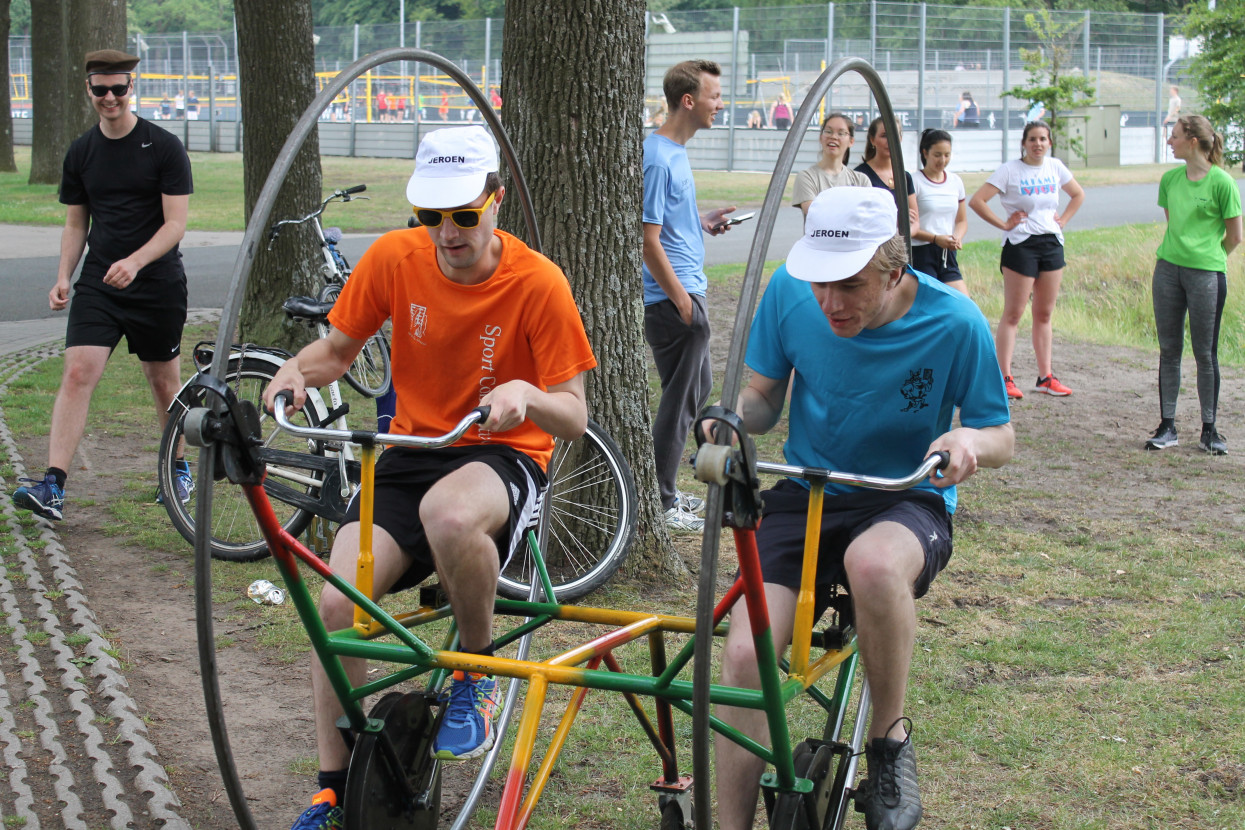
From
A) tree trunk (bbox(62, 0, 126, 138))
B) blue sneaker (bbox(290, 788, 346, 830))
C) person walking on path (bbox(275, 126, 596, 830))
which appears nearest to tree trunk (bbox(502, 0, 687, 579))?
person walking on path (bbox(275, 126, 596, 830))

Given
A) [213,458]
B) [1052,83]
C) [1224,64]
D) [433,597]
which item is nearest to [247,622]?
[433,597]

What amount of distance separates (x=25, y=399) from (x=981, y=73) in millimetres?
27874

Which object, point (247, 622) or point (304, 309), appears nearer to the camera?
point (247, 622)

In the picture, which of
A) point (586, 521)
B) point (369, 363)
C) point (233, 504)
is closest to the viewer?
point (586, 521)

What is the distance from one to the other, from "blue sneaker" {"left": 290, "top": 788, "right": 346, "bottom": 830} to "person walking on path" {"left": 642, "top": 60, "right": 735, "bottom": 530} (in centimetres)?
288

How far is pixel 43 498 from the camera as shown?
5562 millimetres

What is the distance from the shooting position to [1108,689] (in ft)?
13.8

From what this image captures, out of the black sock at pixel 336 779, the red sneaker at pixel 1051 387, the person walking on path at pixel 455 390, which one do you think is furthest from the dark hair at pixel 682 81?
the red sneaker at pixel 1051 387

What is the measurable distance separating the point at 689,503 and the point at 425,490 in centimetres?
307

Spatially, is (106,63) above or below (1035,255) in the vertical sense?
above

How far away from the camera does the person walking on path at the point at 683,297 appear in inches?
224

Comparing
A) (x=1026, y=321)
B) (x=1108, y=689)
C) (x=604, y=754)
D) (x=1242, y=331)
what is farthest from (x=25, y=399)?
(x=1242, y=331)

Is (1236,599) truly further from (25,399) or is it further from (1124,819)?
(25,399)

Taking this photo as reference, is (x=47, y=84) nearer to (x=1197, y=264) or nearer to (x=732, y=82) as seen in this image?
(x=732, y=82)
